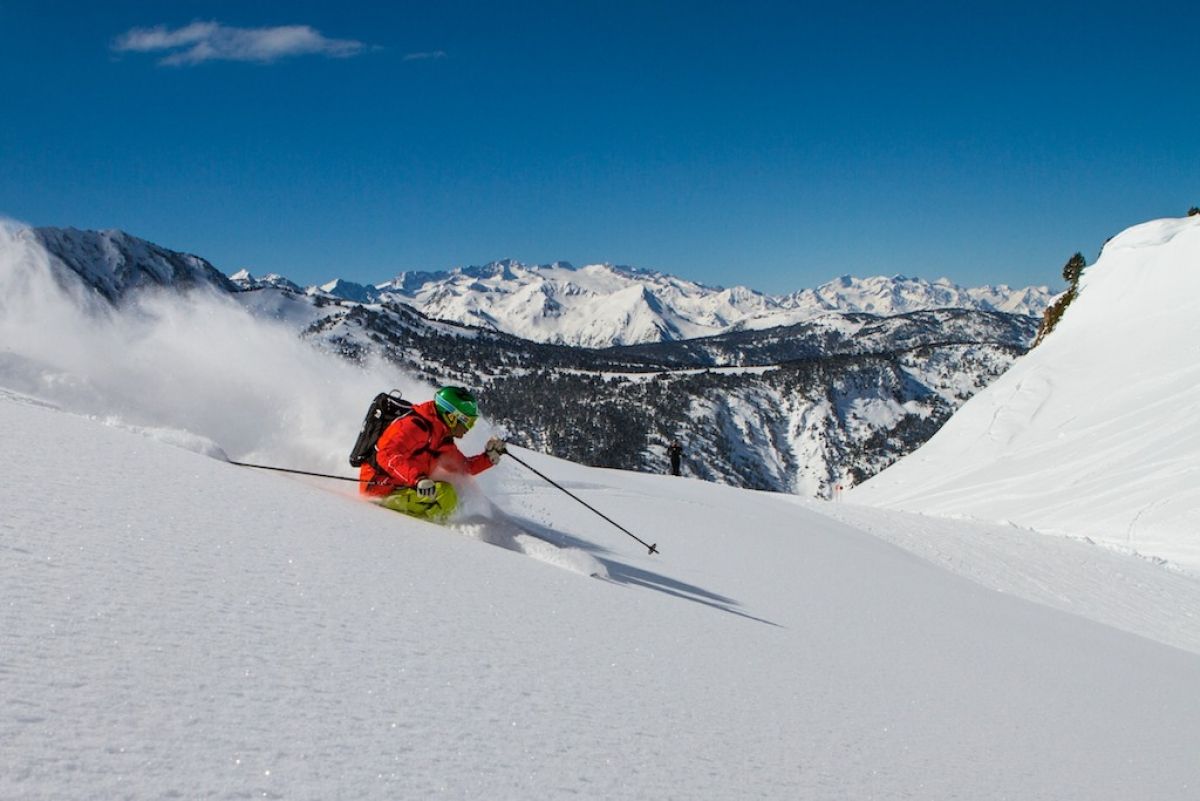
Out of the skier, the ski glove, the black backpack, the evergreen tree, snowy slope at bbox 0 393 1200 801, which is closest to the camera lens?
snowy slope at bbox 0 393 1200 801

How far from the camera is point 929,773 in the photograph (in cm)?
397

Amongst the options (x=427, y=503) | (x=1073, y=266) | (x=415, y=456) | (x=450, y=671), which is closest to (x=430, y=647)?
(x=450, y=671)

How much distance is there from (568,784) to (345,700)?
2.84 feet

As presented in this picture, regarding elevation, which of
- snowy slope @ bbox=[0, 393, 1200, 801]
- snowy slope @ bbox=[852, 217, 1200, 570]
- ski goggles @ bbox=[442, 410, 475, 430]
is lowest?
snowy slope @ bbox=[0, 393, 1200, 801]

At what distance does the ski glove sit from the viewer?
7777 mm

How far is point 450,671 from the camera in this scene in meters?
3.32

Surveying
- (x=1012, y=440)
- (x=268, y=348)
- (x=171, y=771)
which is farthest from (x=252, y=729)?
(x=1012, y=440)

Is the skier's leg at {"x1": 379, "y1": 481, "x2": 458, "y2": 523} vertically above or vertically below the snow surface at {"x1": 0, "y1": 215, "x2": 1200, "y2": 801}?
above

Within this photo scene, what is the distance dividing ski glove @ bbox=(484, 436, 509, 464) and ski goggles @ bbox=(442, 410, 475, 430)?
1.00 ft

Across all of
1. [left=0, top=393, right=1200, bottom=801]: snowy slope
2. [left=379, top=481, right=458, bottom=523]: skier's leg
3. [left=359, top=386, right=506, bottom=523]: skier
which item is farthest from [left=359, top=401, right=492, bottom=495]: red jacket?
[left=0, top=393, right=1200, bottom=801]: snowy slope

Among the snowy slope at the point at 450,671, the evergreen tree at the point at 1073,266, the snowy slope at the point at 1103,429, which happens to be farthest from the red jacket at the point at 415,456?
the evergreen tree at the point at 1073,266

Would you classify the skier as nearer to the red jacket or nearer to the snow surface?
the red jacket

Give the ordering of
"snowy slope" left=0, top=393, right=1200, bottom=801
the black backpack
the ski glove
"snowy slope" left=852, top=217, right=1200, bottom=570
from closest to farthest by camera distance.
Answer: "snowy slope" left=0, top=393, right=1200, bottom=801 → the ski glove → the black backpack → "snowy slope" left=852, top=217, right=1200, bottom=570

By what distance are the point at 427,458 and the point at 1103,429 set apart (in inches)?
1330
